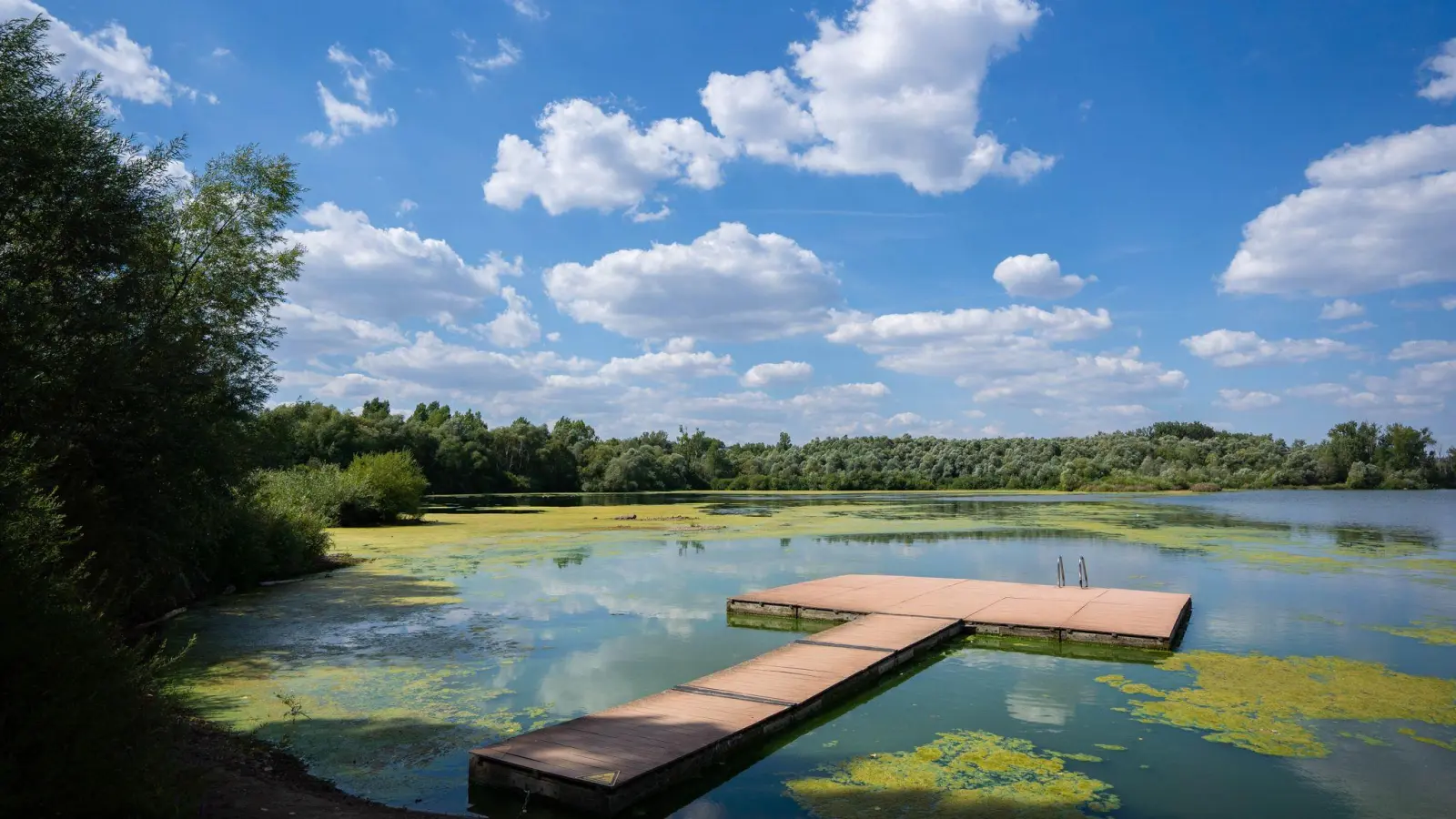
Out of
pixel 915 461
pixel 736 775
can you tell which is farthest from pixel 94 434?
pixel 915 461

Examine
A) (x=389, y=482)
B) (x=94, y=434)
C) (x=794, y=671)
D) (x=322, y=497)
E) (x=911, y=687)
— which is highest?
(x=94, y=434)

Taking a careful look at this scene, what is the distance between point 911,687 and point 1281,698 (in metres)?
3.74

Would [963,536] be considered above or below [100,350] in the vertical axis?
below

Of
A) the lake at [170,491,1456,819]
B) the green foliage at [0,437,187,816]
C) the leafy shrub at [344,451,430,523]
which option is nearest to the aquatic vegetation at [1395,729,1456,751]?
the lake at [170,491,1456,819]

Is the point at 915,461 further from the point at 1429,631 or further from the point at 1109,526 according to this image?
the point at 1429,631

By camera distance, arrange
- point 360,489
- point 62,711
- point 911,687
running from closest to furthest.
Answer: point 62,711 → point 911,687 → point 360,489

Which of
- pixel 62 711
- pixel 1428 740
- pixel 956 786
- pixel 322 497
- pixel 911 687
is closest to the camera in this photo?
pixel 62 711

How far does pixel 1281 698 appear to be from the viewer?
8.84m

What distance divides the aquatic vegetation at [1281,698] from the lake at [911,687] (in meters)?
0.04

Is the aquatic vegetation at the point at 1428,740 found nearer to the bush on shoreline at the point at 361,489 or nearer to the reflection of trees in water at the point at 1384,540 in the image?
the reflection of trees in water at the point at 1384,540

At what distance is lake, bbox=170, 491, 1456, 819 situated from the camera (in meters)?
6.41

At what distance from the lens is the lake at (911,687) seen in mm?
6410

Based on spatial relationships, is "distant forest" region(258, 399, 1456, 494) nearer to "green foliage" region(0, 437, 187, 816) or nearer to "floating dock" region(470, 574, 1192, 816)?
"floating dock" region(470, 574, 1192, 816)

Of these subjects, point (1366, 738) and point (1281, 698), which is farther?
point (1281, 698)
